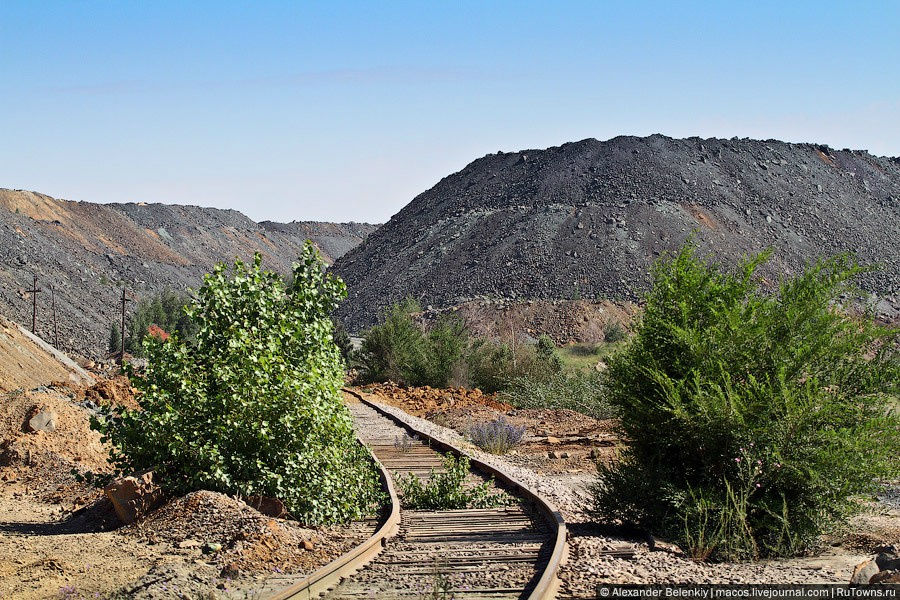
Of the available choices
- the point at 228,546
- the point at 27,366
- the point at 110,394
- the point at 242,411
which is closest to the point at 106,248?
the point at 27,366

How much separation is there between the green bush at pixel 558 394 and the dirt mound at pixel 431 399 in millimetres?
617

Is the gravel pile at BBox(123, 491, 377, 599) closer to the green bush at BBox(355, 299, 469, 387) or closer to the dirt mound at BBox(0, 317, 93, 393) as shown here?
the dirt mound at BBox(0, 317, 93, 393)

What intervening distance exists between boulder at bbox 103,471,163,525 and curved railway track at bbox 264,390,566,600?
7.77 ft

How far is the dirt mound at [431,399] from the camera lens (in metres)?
26.4

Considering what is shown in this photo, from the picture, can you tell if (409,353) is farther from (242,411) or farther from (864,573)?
(864,573)

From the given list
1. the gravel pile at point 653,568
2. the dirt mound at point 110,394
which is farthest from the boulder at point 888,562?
the dirt mound at point 110,394

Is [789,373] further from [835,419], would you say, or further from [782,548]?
[782,548]

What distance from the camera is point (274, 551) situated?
8.00 m

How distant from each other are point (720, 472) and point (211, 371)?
16.9 feet

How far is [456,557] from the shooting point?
8.10 m

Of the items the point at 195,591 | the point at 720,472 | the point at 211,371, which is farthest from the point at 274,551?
the point at 720,472

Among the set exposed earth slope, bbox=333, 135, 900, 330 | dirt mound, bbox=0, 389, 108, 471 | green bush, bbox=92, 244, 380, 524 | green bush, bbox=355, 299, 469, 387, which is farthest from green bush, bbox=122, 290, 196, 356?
green bush, bbox=92, 244, 380, 524

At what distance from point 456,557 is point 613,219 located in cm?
6869

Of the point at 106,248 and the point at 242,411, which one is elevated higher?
the point at 106,248
